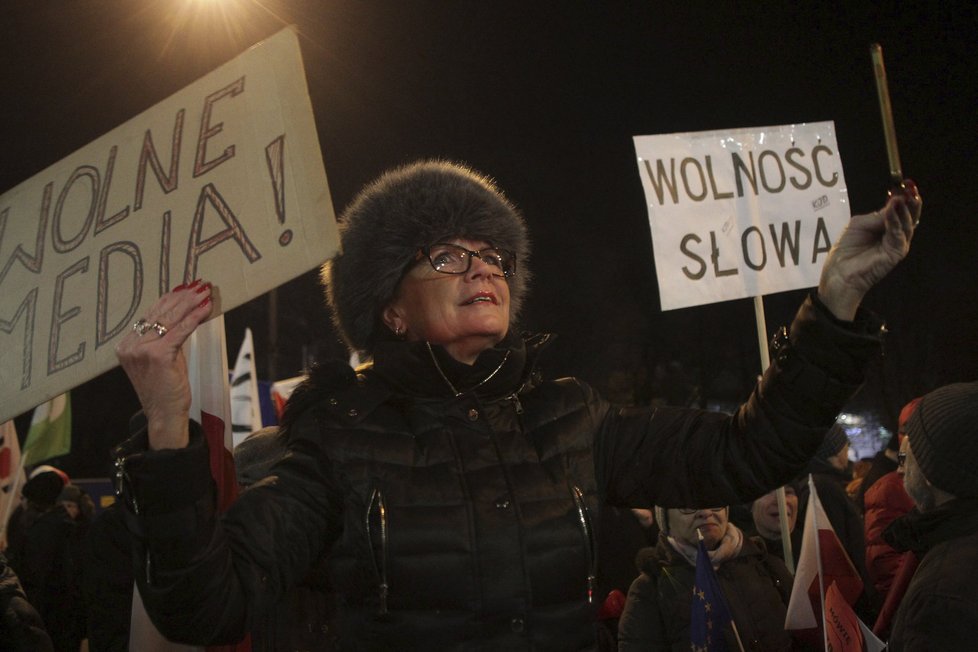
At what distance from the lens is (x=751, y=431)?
2.29m

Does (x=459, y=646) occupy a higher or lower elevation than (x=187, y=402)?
lower

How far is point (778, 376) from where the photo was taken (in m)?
2.23

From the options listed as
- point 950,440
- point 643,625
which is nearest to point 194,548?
point 950,440

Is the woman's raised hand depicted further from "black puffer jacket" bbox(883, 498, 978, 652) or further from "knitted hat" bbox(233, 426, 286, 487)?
"black puffer jacket" bbox(883, 498, 978, 652)

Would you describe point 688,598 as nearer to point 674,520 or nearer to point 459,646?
point 674,520

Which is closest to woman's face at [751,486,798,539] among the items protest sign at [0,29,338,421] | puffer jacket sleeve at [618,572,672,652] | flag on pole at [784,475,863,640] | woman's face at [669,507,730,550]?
flag on pole at [784,475,863,640]

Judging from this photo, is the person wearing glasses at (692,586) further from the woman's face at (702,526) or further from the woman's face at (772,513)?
the woman's face at (772,513)

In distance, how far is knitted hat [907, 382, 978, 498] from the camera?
→ 268 cm

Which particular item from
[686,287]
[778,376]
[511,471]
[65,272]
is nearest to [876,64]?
[778,376]

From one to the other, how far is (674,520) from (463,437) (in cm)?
215

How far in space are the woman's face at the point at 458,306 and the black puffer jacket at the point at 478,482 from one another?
5.3 inches

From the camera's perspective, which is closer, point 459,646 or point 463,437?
point 459,646

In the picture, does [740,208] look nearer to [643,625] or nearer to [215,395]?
[643,625]

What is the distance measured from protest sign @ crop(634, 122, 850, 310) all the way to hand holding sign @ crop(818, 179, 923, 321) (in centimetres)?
309
